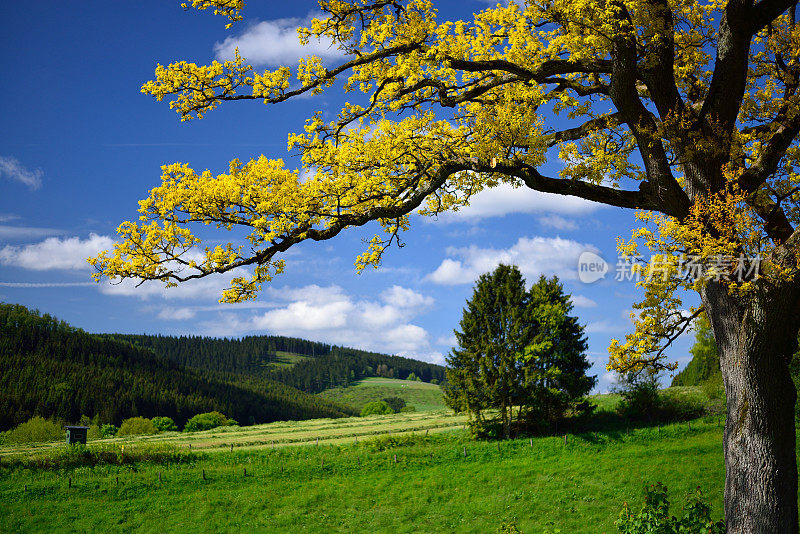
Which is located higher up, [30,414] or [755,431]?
[755,431]

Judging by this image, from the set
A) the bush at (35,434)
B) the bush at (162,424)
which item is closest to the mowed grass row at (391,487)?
the bush at (35,434)

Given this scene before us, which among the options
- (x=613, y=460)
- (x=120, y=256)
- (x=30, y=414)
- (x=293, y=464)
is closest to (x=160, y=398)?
(x=30, y=414)

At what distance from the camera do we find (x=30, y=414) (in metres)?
89.6

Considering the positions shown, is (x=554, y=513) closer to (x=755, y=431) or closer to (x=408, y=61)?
(x=755, y=431)

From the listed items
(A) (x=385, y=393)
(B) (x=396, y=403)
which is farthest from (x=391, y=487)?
(A) (x=385, y=393)

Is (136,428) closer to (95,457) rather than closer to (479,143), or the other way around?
(95,457)

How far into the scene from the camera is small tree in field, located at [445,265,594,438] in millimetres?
32719

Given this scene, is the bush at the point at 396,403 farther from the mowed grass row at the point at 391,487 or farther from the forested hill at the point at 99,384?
the mowed grass row at the point at 391,487

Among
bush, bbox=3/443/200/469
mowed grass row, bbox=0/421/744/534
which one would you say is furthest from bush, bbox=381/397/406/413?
mowed grass row, bbox=0/421/744/534

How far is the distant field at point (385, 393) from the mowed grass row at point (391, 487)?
124m

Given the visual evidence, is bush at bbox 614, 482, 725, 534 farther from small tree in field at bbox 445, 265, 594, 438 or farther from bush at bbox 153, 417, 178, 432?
bush at bbox 153, 417, 178, 432

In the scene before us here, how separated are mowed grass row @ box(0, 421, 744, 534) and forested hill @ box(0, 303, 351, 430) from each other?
7562 centimetres

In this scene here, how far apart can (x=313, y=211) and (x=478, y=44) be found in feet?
14.0

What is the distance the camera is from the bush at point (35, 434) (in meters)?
57.0
